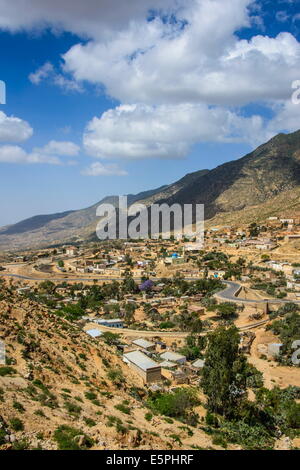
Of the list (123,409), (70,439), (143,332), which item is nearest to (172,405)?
(123,409)

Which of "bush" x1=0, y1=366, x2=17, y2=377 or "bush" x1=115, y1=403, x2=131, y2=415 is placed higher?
"bush" x1=0, y1=366, x2=17, y2=377

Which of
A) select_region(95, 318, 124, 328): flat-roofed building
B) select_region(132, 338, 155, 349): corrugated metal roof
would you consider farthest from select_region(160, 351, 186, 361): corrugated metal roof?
select_region(95, 318, 124, 328): flat-roofed building

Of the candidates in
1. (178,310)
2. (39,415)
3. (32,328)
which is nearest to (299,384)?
(32,328)

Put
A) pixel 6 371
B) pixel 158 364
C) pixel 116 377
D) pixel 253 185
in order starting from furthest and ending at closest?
pixel 253 185
pixel 158 364
pixel 116 377
pixel 6 371

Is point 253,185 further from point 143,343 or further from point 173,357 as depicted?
point 173,357

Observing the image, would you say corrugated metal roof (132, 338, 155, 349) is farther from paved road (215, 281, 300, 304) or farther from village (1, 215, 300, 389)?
paved road (215, 281, 300, 304)

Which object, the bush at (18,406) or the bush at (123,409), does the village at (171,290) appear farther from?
the bush at (18,406)

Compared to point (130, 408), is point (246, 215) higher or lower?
higher
